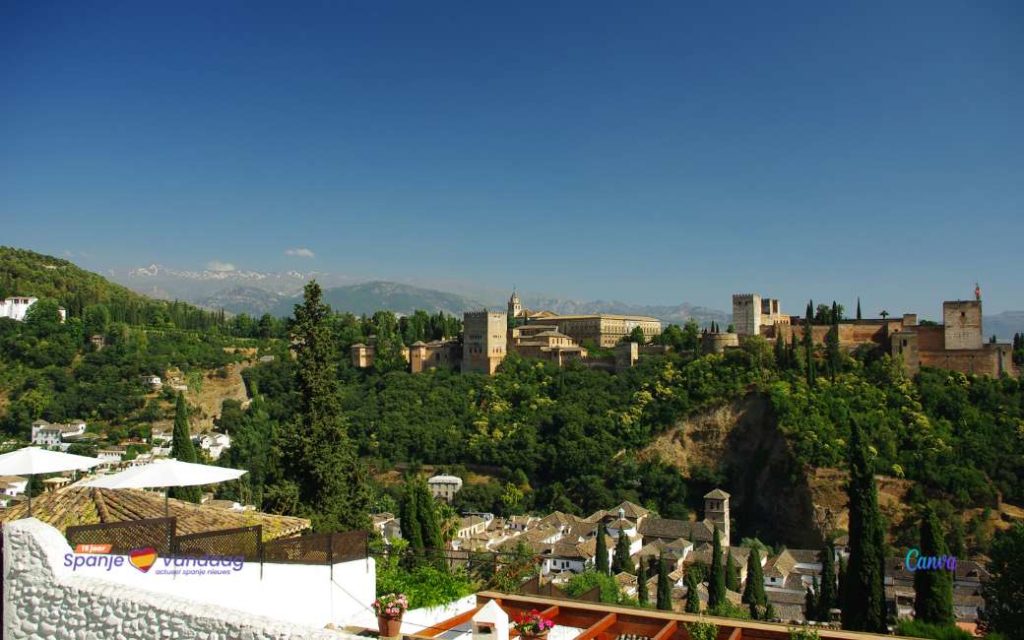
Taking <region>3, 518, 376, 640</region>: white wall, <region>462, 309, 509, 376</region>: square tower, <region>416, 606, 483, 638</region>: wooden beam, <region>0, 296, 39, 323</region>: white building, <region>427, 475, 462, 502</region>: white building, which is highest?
<region>0, 296, 39, 323</region>: white building

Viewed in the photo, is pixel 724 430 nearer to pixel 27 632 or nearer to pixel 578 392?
pixel 578 392

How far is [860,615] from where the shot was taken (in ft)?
67.2

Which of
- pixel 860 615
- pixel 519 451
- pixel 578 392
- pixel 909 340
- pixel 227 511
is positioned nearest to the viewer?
pixel 227 511

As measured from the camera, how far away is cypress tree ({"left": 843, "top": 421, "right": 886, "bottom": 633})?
2039cm

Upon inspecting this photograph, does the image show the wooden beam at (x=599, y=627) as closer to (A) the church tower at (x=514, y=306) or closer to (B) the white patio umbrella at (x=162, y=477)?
(B) the white patio umbrella at (x=162, y=477)

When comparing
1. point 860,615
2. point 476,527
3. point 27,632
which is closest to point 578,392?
point 476,527

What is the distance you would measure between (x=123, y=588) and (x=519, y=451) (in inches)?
1657

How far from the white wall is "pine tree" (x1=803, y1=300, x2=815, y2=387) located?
132 ft

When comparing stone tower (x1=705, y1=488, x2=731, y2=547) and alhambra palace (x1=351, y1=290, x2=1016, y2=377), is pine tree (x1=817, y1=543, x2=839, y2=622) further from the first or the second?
alhambra palace (x1=351, y1=290, x2=1016, y2=377)

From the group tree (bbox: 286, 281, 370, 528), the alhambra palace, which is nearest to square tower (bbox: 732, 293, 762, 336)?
A: the alhambra palace

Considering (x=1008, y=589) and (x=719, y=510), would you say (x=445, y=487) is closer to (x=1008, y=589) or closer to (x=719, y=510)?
(x=719, y=510)

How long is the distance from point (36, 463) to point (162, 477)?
2.26 meters

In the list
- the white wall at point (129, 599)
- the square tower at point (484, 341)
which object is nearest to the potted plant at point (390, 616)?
the white wall at point (129, 599)

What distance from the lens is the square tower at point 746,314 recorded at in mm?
52031
